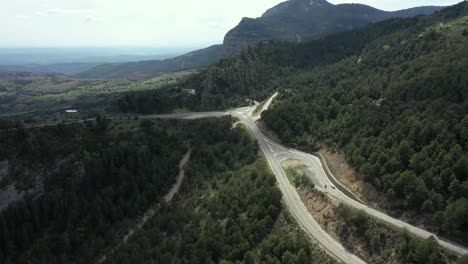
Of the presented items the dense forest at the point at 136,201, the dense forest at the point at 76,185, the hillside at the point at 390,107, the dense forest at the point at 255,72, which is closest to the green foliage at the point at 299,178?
the dense forest at the point at 136,201

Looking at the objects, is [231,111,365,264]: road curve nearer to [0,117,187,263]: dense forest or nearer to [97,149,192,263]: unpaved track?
[97,149,192,263]: unpaved track

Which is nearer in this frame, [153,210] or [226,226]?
[226,226]

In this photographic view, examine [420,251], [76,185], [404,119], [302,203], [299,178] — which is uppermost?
[404,119]

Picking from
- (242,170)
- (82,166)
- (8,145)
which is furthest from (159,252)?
(8,145)

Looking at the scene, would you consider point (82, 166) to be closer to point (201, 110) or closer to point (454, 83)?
point (201, 110)

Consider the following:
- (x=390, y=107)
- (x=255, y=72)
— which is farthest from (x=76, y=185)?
(x=255, y=72)

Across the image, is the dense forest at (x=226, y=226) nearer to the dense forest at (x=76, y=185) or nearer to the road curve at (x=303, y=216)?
the road curve at (x=303, y=216)

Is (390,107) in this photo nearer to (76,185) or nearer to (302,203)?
(302,203)

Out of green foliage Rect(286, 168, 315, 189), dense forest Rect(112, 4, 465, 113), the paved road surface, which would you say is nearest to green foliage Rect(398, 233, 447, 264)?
the paved road surface
